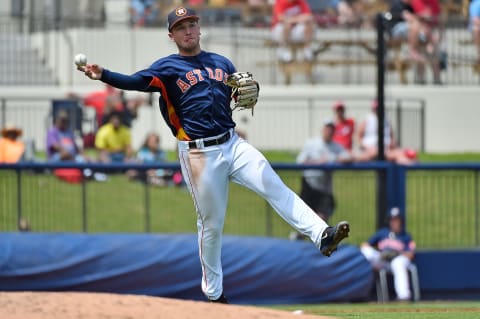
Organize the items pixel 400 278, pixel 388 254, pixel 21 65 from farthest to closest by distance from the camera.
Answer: pixel 21 65 → pixel 388 254 → pixel 400 278

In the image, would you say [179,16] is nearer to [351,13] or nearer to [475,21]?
[475,21]

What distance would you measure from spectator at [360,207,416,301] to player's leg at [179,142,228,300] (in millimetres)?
5075

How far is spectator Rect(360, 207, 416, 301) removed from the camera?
1345 centimetres

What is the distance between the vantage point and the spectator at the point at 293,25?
2097 centimetres

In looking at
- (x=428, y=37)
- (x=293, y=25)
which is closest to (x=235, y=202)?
(x=428, y=37)

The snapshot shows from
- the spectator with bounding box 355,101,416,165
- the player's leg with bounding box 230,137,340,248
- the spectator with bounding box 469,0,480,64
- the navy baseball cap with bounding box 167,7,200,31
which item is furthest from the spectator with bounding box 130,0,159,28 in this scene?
the player's leg with bounding box 230,137,340,248

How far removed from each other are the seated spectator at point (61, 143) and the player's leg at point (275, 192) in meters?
8.75

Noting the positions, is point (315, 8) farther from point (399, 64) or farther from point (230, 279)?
point (230, 279)

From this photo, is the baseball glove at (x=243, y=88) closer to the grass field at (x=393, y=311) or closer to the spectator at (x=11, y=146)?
the grass field at (x=393, y=311)

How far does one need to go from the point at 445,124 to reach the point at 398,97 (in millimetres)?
1156

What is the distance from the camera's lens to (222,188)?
8.63 meters

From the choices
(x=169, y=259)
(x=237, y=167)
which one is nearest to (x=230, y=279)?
(x=169, y=259)

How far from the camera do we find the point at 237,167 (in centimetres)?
854

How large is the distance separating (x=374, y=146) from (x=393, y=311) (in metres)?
7.16
